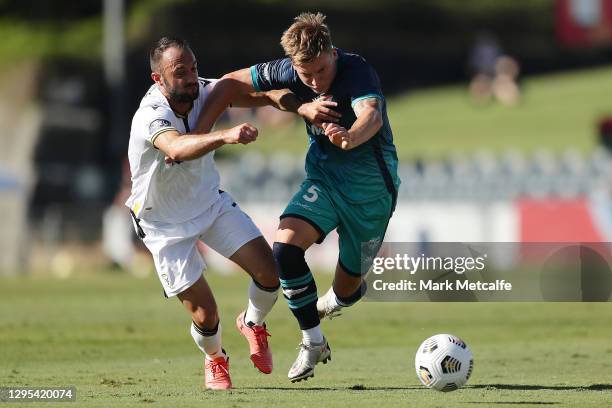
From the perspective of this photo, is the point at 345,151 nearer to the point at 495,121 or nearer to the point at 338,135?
the point at 338,135

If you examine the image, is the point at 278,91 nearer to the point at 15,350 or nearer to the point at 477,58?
the point at 15,350

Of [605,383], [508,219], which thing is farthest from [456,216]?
[605,383]

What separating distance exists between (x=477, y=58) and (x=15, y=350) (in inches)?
1285

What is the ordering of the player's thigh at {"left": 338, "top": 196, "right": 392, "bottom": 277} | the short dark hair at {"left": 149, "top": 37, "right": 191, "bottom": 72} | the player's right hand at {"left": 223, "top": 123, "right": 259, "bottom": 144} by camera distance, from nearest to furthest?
the player's right hand at {"left": 223, "top": 123, "right": 259, "bottom": 144}
the short dark hair at {"left": 149, "top": 37, "right": 191, "bottom": 72}
the player's thigh at {"left": 338, "top": 196, "right": 392, "bottom": 277}

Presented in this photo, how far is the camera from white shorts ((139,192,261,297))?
9914mm

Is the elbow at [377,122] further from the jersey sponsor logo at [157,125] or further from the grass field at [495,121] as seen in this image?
the grass field at [495,121]

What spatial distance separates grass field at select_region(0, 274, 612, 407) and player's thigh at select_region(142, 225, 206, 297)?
2.64 feet

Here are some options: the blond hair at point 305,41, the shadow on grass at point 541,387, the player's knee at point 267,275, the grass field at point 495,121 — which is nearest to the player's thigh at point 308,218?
the player's knee at point 267,275

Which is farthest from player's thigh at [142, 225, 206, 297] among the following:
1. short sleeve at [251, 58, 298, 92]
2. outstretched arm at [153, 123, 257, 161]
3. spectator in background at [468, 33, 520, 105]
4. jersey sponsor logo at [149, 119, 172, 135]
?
spectator in background at [468, 33, 520, 105]

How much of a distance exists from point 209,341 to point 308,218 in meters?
1.21

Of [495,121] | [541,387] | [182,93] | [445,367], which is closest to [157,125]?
[182,93]

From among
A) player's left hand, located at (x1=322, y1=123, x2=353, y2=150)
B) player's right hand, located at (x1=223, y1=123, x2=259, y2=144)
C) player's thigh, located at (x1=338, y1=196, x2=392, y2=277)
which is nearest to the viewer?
player's right hand, located at (x1=223, y1=123, x2=259, y2=144)

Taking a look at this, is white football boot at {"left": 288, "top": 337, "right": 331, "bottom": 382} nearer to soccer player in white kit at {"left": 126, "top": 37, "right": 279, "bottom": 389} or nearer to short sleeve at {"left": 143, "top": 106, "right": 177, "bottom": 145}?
soccer player in white kit at {"left": 126, "top": 37, "right": 279, "bottom": 389}

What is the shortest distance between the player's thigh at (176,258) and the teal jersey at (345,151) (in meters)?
1.19
